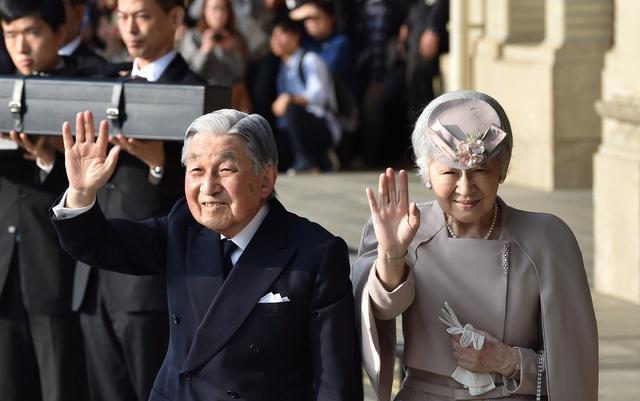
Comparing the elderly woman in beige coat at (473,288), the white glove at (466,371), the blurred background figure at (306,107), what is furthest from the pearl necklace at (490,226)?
the blurred background figure at (306,107)

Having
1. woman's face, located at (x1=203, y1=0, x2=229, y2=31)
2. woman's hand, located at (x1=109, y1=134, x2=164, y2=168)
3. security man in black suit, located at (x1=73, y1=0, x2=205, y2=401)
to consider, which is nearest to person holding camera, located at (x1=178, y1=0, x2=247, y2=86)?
woman's face, located at (x1=203, y1=0, x2=229, y2=31)

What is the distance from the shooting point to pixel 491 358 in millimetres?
4625

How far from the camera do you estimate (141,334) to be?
6199 millimetres

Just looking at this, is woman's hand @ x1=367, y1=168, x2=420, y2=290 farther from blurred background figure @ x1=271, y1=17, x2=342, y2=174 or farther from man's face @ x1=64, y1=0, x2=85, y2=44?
blurred background figure @ x1=271, y1=17, x2=342, y2=174

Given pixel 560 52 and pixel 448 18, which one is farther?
pixel 448 18

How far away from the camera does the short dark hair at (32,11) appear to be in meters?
6.64

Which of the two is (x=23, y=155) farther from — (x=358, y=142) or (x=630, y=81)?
(x=358, y=142)

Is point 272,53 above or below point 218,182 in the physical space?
below

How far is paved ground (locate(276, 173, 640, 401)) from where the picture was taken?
7953mm

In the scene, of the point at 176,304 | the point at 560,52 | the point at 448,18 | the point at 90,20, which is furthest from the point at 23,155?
the point at 90,20

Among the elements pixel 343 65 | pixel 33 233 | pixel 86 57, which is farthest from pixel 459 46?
pixel 33 233

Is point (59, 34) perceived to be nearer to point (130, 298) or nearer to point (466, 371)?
point (130, 298)

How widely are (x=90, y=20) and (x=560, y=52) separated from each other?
26.5 ft

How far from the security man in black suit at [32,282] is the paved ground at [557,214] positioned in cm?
158
